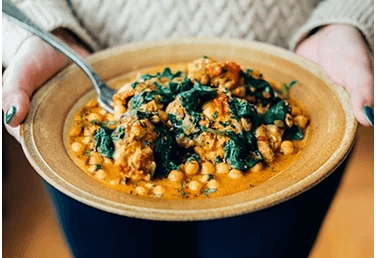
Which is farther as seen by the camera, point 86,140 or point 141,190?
point 86,140

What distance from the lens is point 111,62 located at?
7.51 feet

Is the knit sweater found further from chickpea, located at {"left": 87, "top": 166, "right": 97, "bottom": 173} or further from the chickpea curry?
chickpea, located at {"left": 87, "top": 166, "right": 97, "bottom": 173}

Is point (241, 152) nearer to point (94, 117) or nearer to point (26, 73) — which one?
point (94, 117)

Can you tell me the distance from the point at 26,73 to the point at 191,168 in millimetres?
870

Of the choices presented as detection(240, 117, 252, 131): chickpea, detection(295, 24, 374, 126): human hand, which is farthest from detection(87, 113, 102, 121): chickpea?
detection(295, 24, 374, 126): human hand

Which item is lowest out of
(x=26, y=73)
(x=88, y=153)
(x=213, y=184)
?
(x=26, y=73)

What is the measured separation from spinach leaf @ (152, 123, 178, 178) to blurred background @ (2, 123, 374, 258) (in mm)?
1371

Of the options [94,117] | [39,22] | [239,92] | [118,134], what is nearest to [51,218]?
[39,22]

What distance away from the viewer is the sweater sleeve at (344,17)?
2439 millimetres

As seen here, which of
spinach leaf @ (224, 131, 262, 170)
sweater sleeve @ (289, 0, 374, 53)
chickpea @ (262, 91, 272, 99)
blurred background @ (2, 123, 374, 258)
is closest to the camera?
spinach leaf @ (224, 131, 262, 170)

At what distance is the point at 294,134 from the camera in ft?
6.09

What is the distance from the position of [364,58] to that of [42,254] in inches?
79.1

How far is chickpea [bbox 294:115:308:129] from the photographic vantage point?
1.89 meters

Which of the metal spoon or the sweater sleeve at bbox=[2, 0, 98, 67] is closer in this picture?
the metal spoon
